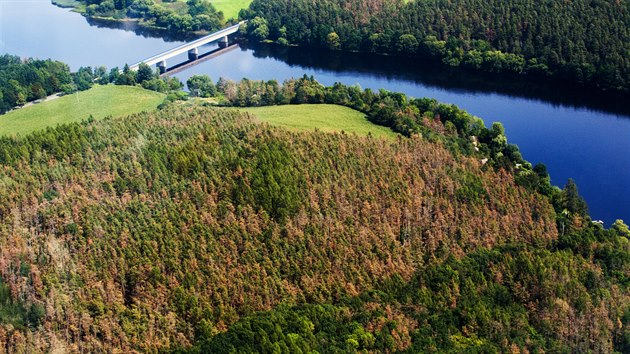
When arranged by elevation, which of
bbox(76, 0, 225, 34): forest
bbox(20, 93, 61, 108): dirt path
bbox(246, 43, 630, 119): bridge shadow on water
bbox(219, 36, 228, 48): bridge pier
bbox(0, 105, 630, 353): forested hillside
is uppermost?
bbox(76, 0, 225, 34): forest

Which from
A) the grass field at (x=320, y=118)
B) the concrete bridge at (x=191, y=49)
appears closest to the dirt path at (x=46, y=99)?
the concrete bridge at (x=191, y=49)

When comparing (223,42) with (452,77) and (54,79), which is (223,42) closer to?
(54,79)

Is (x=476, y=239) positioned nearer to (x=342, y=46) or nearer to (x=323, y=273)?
(x=323, y=273)

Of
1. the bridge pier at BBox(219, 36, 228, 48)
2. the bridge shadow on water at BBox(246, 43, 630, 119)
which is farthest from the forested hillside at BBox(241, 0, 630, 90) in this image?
the bridge pier at BBox(219, 36, 228, 48)

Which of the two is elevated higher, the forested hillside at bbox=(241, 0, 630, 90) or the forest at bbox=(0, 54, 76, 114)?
the forested hillside at bbox=(241, 0, 630, 90)

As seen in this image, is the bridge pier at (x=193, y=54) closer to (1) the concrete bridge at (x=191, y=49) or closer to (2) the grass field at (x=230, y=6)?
(1) the concrete bridge at (x=191, y=49)

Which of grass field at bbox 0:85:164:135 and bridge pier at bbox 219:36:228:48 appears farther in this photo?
bridge pier at bbox 219:36:228:48

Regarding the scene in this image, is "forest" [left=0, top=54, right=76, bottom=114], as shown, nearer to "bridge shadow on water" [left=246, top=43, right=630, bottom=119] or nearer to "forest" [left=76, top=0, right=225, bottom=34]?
"forest" [left=76, top=0, right=225, bottom=34]
